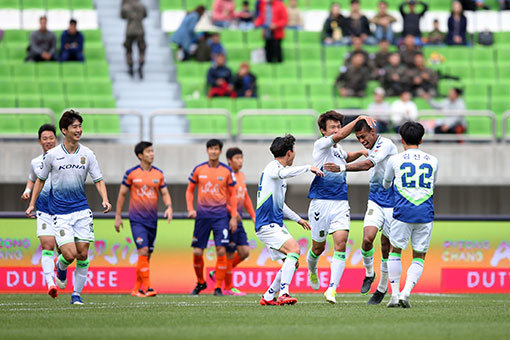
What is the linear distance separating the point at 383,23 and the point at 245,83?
439cm

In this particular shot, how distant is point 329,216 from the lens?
12.5m

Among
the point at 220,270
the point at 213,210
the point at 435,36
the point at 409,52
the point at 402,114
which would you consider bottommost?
the point at 220,270

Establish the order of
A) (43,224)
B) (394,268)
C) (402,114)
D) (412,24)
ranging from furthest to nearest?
(412,24)
(402,114)
(43,224)
(394,268)

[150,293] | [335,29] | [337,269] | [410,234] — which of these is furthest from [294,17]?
[410,234]

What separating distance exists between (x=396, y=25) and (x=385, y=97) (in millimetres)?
4437

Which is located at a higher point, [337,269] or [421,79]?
[421,79]

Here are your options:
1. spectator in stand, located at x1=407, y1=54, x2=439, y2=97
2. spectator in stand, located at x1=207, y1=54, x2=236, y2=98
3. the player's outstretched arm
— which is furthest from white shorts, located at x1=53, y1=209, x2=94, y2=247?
spectator in stand, located at x1=407, y1=54, x2=439, y2=97

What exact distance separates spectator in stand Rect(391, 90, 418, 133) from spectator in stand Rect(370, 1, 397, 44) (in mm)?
2643

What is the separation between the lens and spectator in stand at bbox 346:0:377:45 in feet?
80.5

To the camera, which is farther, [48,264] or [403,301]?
[48,264]

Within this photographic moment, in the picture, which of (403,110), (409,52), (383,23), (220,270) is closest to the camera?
(220,270)

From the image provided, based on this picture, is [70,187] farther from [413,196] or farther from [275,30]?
[275,30]

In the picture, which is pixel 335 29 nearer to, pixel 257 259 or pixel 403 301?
pixel 257 259

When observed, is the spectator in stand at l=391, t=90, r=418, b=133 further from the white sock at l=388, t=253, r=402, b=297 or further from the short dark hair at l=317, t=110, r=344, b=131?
the white sock at l=388, t=253, r=402, b=297
